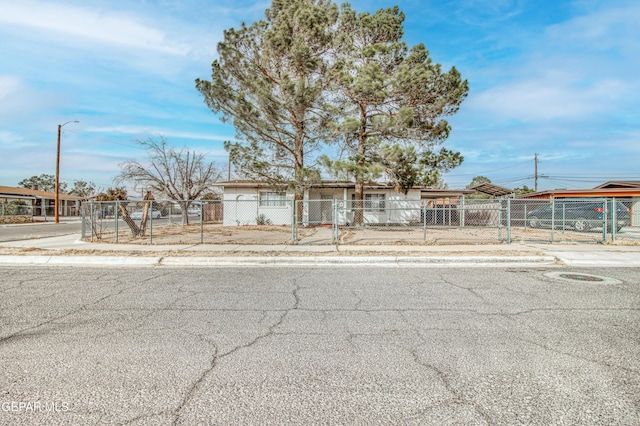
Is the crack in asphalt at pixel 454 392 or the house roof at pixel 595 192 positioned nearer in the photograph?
the crack in asphalt at pixel 454 392

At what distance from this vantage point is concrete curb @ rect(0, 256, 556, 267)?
995cm

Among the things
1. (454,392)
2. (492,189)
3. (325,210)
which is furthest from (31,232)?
(492,189)

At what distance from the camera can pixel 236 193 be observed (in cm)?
2662

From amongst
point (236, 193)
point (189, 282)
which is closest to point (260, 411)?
point (189, 282)

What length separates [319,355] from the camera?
3703 mm

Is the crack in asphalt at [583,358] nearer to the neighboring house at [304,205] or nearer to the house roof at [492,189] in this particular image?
the neighboring house at [304,205]

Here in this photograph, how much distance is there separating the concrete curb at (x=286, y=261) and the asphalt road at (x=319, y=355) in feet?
9.98

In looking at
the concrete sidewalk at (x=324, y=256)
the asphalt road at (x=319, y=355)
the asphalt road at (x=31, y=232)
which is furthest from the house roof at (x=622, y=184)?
the asphalt road at (x=31, y=232)

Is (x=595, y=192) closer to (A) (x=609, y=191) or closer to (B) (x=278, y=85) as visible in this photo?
(A) (x=609, y=191)

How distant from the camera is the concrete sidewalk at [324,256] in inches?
397

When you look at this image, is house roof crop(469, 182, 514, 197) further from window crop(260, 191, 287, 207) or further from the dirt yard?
window crop(260, 191, 287, 207)

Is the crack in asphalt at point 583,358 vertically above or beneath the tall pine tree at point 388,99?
beneath

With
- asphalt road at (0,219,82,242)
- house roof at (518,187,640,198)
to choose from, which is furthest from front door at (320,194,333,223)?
house roof at (518,187,640,198)

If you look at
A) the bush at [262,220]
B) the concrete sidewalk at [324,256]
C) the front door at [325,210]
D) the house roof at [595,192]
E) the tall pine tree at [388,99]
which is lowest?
the concrete sidewalk at [324,256]
